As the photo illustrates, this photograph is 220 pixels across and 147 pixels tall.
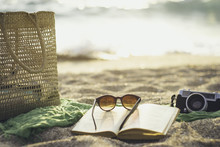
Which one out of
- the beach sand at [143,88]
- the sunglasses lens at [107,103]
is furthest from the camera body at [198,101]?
the sunglasses lens at [107,103]

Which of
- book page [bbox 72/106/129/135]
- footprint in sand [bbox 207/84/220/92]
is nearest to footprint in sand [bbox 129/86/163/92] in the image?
footprint in sand [bbox 207/84/220/92]

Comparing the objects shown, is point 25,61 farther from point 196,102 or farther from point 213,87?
point 213,87

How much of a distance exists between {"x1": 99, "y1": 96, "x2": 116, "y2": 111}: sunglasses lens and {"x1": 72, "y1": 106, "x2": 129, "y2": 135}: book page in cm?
3

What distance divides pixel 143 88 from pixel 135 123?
1.63 meters

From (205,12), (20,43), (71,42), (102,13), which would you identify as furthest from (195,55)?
(20,43)

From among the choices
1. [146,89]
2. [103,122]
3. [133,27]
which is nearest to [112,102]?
[103,122]

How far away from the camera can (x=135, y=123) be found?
1.29 metres

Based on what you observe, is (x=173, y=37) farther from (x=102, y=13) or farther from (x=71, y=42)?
(x=71, y=42)

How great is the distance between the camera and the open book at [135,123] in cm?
124

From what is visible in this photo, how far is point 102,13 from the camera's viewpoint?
245 inches

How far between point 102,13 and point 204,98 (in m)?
5.01

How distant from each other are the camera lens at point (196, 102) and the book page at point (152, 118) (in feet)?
0.61

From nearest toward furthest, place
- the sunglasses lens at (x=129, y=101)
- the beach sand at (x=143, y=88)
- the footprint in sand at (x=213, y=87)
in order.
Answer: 1. the beach sand at (x=143, y=88)
2. the sunglasses lens at (x=129, y=101)
3. the footprint in sand at (x=213, y=87)

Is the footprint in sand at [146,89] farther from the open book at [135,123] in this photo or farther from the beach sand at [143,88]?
the open book at [135,123]
